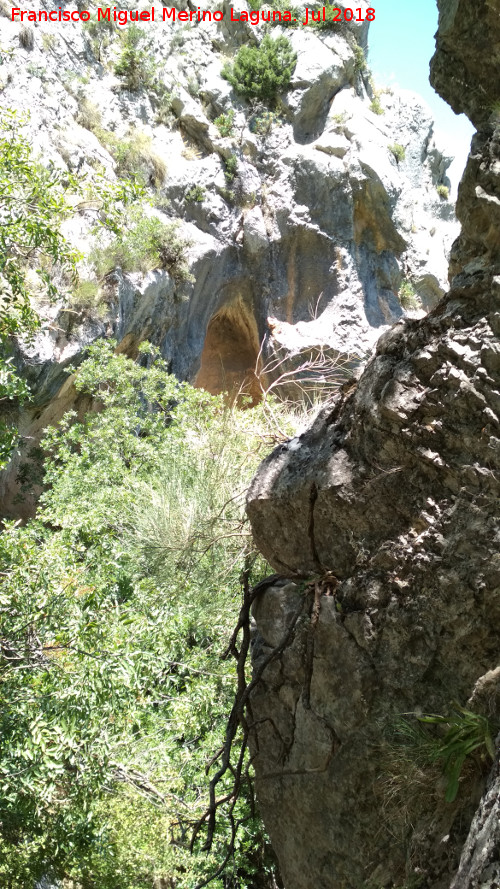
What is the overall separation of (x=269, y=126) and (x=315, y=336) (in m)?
5.45

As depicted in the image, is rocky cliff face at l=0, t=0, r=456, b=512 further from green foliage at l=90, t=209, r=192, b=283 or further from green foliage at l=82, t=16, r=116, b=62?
green foliage at l=90, t=209, r=192, b=283

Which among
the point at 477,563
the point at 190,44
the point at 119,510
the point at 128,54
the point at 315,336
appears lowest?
the point at 477,563

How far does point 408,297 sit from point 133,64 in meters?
8.24

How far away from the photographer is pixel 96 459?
907 cm

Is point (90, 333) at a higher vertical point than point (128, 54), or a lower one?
lower

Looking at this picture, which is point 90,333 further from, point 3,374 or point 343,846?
point 343,846

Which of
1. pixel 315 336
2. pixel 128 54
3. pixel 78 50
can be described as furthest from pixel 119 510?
pixel 128 54

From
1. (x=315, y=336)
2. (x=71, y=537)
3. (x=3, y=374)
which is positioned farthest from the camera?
(x=315, y=336)

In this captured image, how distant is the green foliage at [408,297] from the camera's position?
16.8 m

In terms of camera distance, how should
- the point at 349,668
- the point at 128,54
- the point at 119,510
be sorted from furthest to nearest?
the point at 128,54, the point at 119,510, the point at 349,668

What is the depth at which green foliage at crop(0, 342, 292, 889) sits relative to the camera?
343 centimetres

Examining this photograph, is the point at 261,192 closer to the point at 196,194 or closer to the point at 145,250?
the point at 196,194

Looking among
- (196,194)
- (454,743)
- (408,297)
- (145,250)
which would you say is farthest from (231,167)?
(454,743)

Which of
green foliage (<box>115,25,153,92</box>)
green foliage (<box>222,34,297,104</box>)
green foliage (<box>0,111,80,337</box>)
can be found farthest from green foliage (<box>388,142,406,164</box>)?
green foliage (<box>0,111,80,337</box>)
